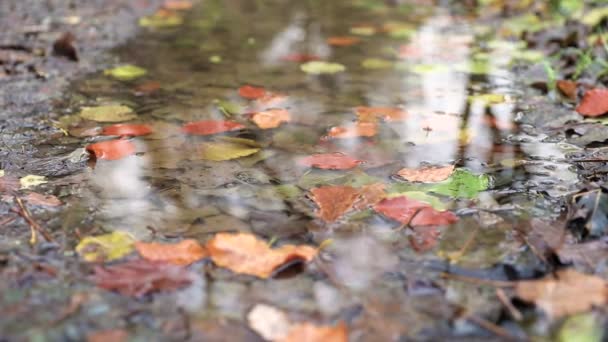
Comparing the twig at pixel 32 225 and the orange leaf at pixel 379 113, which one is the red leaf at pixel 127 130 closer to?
the twig at pixel 32 225

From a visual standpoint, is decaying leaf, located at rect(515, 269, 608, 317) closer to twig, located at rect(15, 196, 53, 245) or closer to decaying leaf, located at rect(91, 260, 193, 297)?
decaying leaf, located at rect(91, 260, 193, 297)

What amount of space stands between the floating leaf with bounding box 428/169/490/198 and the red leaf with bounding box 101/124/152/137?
798 mm

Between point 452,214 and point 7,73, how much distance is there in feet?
5.49

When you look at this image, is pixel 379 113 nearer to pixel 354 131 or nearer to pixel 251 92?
pixel 354 131

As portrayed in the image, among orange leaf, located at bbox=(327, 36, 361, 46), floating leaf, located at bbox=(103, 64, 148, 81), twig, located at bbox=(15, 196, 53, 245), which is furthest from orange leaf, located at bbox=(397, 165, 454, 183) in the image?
orange leaf, located at bbox=(327, 36, 361, 46)

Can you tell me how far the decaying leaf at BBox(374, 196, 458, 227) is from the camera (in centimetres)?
116

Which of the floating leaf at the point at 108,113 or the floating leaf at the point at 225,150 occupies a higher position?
the floating leaf at the point at 108,113

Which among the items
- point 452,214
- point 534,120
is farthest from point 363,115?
point 452,214

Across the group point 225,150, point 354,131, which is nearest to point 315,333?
point 225,150

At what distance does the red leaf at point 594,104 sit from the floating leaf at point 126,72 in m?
1.44

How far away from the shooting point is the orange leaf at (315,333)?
0.87 m

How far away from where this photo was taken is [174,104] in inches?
73.2

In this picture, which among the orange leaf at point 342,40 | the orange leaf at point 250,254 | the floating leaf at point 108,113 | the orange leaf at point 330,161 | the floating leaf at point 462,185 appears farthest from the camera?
the orange leaf at point 342,40

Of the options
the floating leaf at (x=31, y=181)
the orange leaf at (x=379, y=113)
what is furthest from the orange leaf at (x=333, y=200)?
the floating leaf at (x=31, y=181)
